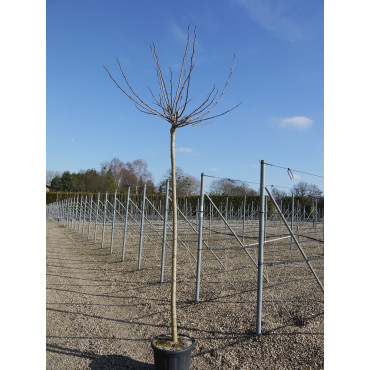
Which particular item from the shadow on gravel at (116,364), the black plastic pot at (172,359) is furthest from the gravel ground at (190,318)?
the black plastic pot at (172,359)

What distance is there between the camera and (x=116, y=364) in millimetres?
3053

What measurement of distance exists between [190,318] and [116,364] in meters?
1.31

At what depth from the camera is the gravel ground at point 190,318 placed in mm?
3141

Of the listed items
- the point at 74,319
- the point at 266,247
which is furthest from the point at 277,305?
the point at 266,247

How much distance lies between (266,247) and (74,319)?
7.35 metres

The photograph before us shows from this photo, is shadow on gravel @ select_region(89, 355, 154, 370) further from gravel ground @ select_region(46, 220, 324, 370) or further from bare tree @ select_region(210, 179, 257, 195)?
bare tree @ select_region(210, 179, 257, 195)

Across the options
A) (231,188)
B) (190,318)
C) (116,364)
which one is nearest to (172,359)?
(116,364)

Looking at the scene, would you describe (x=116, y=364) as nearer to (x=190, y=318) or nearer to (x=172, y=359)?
(x=172, y=359)

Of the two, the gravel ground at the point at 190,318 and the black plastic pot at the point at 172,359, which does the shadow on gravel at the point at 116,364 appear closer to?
the gravel ground at the point at 190,318
